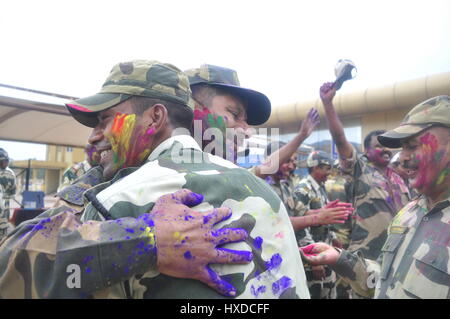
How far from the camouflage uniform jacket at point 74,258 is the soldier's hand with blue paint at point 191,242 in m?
0.04

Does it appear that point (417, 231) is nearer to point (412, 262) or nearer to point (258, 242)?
point (412, 262)

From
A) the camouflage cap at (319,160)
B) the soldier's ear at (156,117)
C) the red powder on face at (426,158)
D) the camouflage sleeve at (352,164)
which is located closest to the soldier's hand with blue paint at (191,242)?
the soldier's ear at (156,117)

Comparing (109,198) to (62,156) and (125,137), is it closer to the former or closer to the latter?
(125,137)

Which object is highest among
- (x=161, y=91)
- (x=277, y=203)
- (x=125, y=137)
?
(x=161, y=91)

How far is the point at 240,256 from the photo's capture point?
1133 millimetres

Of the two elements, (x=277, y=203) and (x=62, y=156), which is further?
(x=62, y=156)

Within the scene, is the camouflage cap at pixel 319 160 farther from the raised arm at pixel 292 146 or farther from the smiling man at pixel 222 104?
the smiling man at pixel 222 104

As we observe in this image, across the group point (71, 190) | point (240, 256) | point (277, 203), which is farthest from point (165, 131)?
point (71, 190)

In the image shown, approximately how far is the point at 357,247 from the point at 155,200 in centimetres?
391

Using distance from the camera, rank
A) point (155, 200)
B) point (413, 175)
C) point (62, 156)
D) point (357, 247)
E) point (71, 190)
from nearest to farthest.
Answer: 1. point (155, 200)
2. point (71, 190)
3. point (413, 175)
4. point (357, 247)
5. point (62, 156)

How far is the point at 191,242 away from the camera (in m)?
1.10

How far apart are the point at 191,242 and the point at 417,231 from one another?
182 cm

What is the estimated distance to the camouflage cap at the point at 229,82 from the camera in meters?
2.21

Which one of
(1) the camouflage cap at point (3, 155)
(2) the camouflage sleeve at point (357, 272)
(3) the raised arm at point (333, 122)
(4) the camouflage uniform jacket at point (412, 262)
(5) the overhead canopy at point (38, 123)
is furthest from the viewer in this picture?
A: (1) the camouflage cap at point (3, 155)
